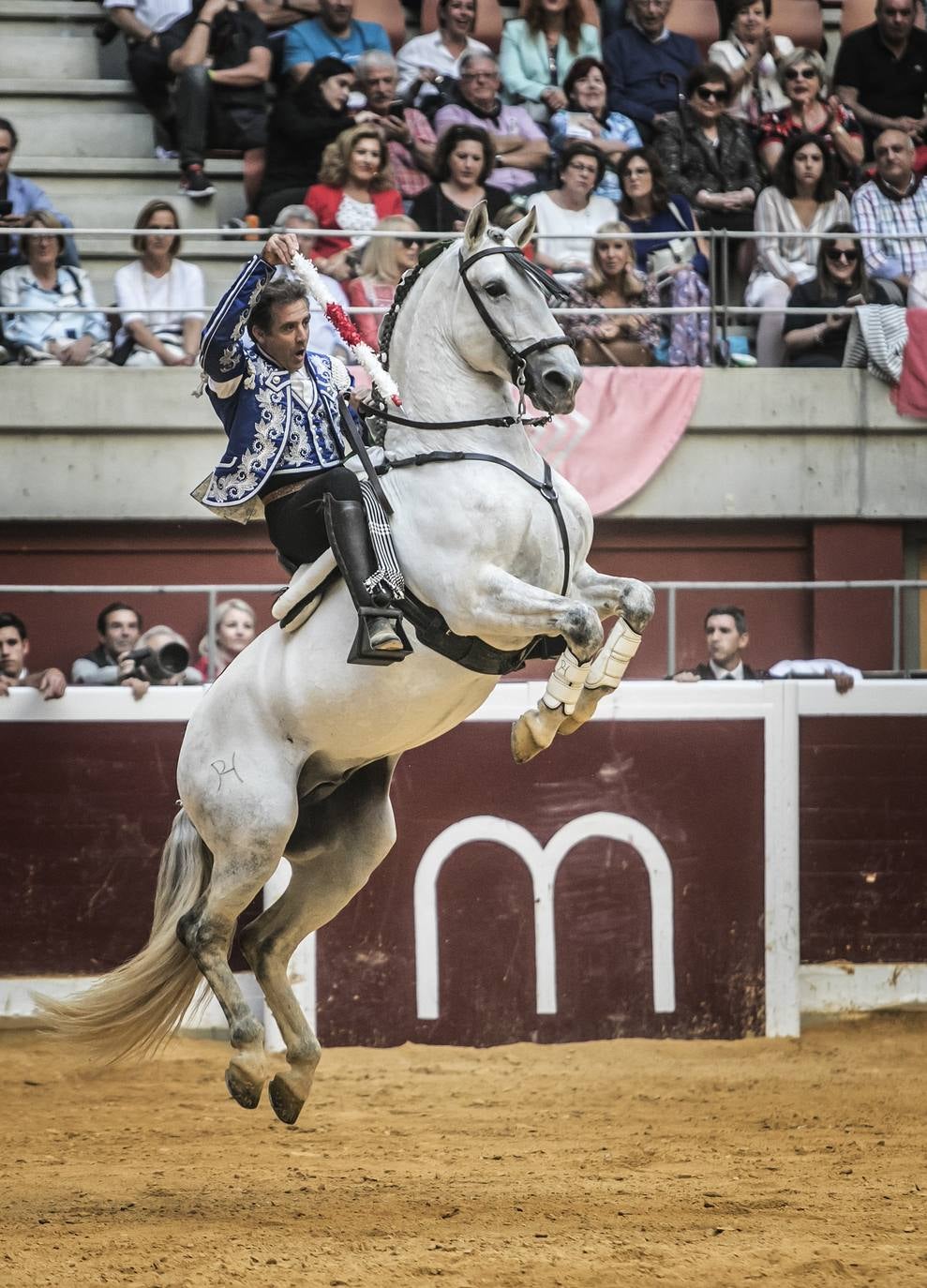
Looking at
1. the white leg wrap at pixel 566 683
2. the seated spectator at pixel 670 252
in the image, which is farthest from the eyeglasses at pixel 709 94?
the white leg wrap at pixel 566 683

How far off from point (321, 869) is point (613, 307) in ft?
14.3

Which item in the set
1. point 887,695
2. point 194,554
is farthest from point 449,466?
point 194,554

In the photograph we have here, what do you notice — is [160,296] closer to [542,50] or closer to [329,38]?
[329,38]

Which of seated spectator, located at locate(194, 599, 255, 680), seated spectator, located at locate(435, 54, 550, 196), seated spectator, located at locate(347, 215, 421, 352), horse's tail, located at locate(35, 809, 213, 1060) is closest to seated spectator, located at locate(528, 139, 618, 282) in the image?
seated spectator, located at locate(435, 54, 550, 196)

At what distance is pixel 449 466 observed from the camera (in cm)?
498

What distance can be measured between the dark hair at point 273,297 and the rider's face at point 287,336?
0.03 feet

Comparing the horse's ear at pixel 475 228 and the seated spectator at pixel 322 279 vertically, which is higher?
the horse's ear at pixel 475 228

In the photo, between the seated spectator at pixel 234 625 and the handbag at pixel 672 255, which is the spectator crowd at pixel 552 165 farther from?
the seated spectator at pixel 234 625

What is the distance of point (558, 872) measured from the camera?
7641mm

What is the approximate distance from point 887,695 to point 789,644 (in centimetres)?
152

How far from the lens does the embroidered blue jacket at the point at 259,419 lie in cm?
525

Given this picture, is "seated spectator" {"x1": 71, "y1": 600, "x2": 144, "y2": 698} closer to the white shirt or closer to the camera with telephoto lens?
the camera with telephoto lens

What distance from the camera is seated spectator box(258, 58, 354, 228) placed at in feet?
31.5

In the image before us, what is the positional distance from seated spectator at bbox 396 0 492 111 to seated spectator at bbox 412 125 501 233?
3.10ft
